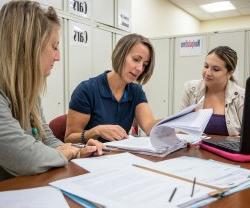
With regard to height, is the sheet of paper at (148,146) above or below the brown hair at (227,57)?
below

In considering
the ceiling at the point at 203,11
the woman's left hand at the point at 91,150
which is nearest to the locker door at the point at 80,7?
the woman's left hand at the point at 91,150

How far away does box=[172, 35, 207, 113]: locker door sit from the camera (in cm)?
380

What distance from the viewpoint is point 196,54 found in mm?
3795

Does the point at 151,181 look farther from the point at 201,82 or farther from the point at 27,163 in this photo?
the point at 201,82

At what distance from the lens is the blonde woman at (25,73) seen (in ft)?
2.89

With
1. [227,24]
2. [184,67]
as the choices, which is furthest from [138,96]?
[227,24]

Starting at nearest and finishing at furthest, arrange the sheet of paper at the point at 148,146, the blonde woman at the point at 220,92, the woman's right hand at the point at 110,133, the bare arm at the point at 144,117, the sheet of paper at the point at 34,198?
the sheet of paper at the point at 34,198, the sheet of paper at the point at 148,146, the woman's right hand at the point at 110,133, the bare arm at the point at 144,117, the blonde woman at the point at 220,92

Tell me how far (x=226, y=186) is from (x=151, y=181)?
18cm

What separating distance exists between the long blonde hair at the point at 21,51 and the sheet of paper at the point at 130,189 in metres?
0.37

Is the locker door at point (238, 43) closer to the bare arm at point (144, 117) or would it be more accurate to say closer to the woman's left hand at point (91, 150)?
the bare arm at point (144, 117)

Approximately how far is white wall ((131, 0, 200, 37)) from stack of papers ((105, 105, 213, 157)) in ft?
12.2

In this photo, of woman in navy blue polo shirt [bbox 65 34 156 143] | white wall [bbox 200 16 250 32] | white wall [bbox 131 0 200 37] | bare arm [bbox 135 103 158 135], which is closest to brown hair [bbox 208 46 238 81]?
woman in navy blue polo shirt [bbox 65 34 156 143]

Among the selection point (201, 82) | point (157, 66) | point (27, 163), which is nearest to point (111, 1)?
point (157, 66)

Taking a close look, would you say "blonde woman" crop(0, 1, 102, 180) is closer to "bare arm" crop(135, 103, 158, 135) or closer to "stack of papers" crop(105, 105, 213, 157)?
"stack of papers" crop(105, 105, 213, 157)
